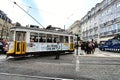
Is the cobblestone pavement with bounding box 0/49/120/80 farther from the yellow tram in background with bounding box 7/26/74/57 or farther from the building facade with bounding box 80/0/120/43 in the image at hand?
the building facade with bounding box 80/0/120/43

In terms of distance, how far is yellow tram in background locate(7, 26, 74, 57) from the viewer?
17.1 metres

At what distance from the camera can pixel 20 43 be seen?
17.3 metres

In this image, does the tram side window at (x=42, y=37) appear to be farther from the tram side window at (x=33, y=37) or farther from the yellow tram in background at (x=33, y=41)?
the tram side window at (x=33, y=37)

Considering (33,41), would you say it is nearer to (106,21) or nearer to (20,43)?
(20,43)

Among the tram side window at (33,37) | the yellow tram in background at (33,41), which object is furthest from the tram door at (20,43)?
the tram side window at (33,37)

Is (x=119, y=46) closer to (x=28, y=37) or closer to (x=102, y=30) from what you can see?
(x=28, y=37)

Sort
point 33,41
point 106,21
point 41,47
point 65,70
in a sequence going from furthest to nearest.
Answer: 1. point 106,21
2. point 41,47
3. point 33,41
4. point 65,70

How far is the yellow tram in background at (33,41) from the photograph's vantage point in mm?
17078

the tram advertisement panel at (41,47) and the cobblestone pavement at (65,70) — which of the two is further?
the tram advertisement panel at (41,47)

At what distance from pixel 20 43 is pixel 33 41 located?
6.01 feet

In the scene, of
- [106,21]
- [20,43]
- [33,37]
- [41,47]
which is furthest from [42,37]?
[106,21]

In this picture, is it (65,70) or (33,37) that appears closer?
(65,70)

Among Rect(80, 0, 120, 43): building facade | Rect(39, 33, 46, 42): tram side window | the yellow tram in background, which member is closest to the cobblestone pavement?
the yellow tram in background

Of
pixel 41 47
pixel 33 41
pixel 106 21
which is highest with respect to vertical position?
pixel 106 21
